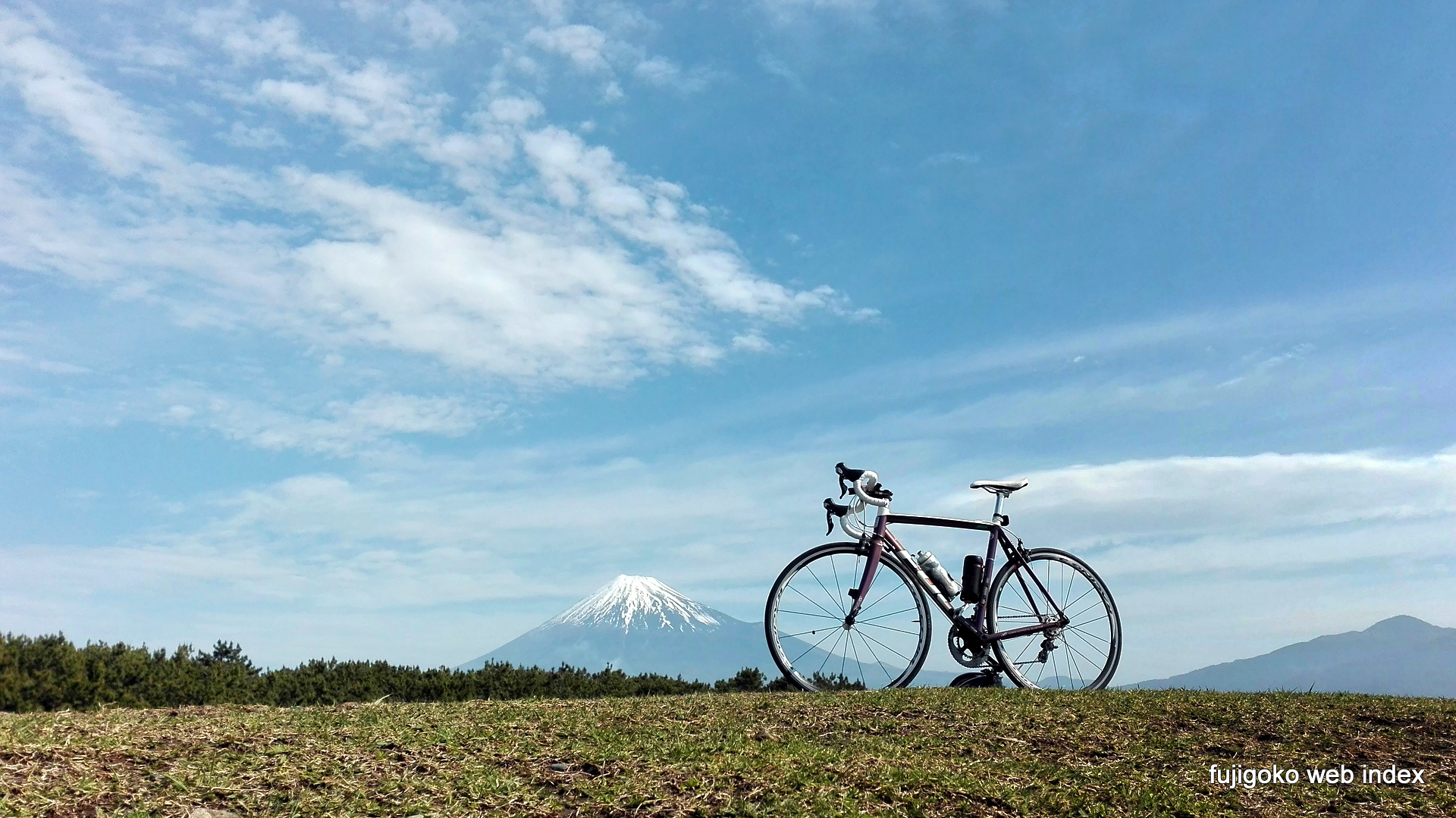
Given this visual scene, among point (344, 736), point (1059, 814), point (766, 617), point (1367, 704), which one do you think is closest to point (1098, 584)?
point (1367, 704)

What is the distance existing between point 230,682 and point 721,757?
6.52 metres

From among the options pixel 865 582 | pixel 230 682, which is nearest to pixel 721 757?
pixel 865 582

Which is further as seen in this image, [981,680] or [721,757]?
[981,680]

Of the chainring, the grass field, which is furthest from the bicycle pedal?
the grass field

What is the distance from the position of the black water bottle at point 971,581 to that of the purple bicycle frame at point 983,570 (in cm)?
5

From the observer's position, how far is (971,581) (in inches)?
418

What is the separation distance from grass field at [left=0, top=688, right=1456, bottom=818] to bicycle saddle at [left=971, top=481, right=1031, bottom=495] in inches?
105

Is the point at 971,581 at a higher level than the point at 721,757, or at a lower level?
higher

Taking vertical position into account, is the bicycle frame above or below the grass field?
above

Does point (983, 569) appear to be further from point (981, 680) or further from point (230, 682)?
point (230, 682)

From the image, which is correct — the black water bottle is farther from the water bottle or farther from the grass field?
the grass field

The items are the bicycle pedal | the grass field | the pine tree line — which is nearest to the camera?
the grass field

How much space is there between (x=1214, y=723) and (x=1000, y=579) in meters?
2.88

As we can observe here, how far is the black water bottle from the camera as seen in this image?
34.8ft
